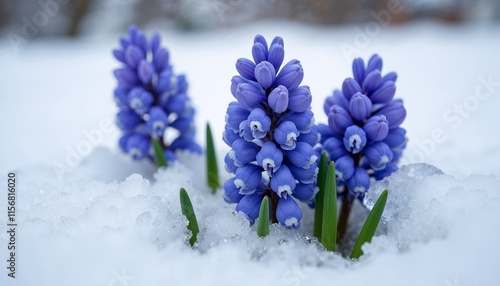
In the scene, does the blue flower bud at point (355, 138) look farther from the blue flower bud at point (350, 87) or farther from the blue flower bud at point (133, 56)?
the blue flower bud at point (133, 56)

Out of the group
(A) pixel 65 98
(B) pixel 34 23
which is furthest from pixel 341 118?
(B) pixel 34 23

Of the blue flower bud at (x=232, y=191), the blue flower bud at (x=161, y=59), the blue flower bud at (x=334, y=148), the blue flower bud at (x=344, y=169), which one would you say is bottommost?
the blue flower bud at (x=232, y=191)

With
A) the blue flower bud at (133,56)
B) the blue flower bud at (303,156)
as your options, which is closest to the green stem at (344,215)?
the blue flower bud at (303,156)

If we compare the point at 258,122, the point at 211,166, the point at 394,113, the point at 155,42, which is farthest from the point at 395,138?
the point at 155,42

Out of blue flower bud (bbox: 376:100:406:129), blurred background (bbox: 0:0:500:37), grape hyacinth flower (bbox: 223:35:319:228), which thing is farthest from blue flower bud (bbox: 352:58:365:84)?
blurred background (bbox: 0:0:500:37)

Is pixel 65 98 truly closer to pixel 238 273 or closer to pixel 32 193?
pixel 32 193
